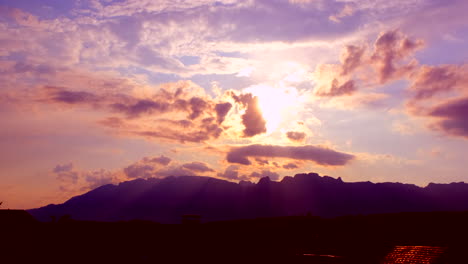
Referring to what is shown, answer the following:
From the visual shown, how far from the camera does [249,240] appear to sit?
127 ft

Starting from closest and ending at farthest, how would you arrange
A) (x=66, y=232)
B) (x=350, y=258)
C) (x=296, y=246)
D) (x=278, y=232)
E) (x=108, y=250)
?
(x=350, y=258), (x=296, y=246), (x=278, y=232), (x=108, y=250), (x=66, y=232)

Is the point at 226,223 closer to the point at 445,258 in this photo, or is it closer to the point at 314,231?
the point at 314,231

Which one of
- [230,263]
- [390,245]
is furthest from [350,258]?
[230,263]

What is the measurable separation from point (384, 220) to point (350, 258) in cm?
789

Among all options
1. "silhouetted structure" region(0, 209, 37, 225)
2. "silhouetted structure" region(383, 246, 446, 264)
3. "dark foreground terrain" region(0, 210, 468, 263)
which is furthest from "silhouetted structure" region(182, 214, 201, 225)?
"silhouetted structure" region(383, 246, 446, 264)

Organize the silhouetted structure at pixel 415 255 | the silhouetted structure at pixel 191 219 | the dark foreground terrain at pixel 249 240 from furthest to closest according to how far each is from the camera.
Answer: the silhouetted structure at pixel 191 219 < the dark foreground terrain at pixel 249 240 < the silhouetted structure at pixel 415 255

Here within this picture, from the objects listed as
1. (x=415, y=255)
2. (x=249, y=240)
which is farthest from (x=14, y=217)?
(x=415, y=255)

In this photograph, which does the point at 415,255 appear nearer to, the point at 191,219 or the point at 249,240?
the point at 249,240

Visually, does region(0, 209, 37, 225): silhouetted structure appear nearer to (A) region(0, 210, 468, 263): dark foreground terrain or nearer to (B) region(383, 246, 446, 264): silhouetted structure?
(A) region(0, 210, 468, 263): dark foreground terrain

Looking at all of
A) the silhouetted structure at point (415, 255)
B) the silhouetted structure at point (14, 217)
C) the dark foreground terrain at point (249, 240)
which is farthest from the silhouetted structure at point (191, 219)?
the silhouetted structure at point (415, 255)

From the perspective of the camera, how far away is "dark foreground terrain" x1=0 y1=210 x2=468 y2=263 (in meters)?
27.9

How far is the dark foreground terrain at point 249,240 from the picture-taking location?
2794cm

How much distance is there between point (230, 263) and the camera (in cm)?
3584

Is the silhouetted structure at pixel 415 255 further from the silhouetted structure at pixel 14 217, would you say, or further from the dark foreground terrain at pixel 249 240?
the silhouetted structure at pixel 14 217
